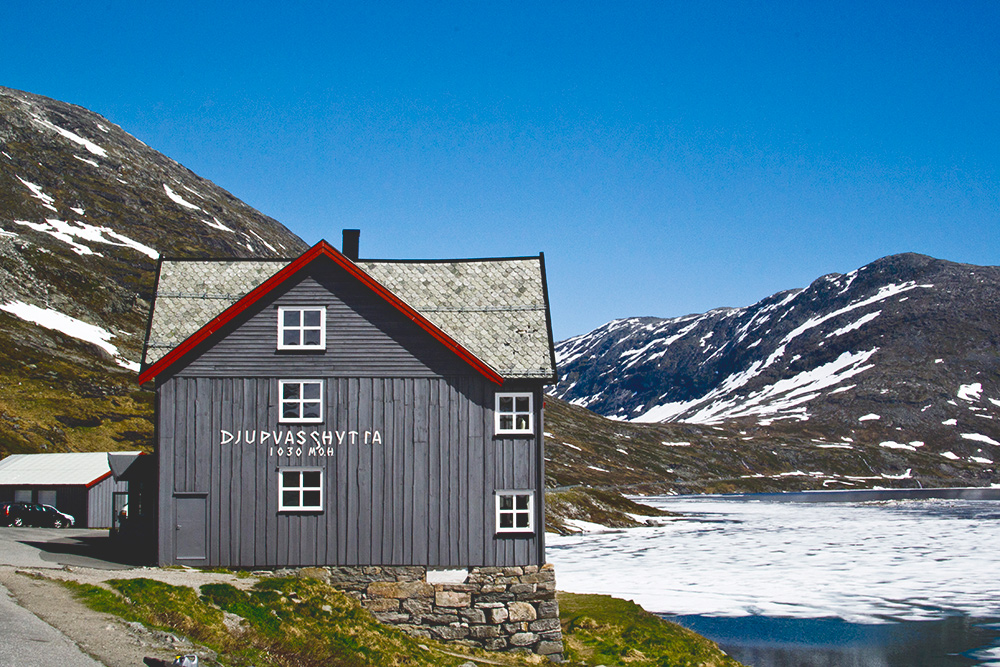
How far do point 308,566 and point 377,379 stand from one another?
7151 mm

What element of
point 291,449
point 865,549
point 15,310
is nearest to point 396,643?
point 291,449

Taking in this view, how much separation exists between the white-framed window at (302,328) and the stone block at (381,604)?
9.31 m

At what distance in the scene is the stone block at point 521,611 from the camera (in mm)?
31562

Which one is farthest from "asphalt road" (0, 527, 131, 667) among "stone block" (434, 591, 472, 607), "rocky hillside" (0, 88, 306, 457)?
"rocky hillside" (0, 88, 306, 457)

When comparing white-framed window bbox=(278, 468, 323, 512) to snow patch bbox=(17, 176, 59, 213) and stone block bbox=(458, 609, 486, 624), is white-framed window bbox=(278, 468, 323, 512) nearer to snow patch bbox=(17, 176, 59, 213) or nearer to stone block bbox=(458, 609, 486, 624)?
stone block bbox=(458, 609, 486, 624)

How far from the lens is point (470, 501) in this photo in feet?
107

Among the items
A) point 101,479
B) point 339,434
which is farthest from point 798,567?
point 101,479

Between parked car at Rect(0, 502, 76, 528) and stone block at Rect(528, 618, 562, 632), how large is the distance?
40.5 metres

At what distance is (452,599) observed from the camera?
104 ft

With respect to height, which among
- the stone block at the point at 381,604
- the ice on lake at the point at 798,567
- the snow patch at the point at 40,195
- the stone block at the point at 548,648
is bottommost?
the ice on lake at the point at 798,567

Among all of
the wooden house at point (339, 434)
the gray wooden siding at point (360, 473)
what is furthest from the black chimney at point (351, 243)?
the gray wooden siding at point (360, 473)

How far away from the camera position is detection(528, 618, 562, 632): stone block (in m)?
31.4

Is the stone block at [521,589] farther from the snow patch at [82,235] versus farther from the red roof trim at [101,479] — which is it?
the snow patch at [82,235]

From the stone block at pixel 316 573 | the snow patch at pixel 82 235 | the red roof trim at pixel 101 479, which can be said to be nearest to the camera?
the stone block at pixel 316 573
